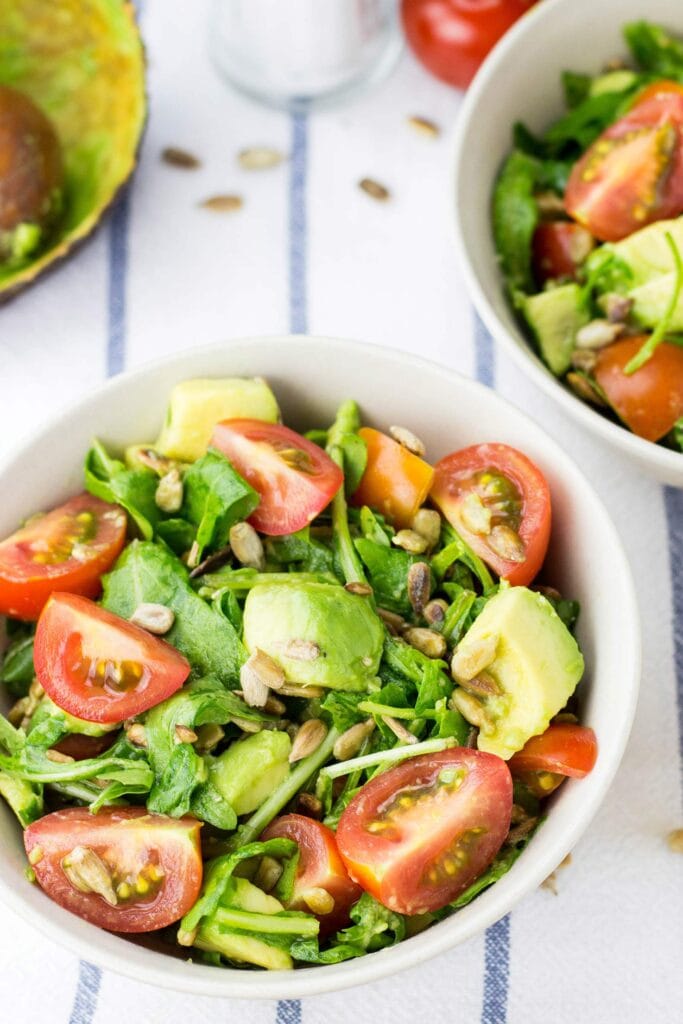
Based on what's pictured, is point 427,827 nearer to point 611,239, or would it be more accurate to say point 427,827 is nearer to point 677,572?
point 677,572

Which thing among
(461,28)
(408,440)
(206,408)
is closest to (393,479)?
(408,440)

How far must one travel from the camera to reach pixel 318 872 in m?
1.59

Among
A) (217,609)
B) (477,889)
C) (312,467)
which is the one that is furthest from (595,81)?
(477,889)

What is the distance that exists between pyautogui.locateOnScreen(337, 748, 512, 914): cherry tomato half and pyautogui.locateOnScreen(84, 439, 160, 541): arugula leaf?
0.53 m

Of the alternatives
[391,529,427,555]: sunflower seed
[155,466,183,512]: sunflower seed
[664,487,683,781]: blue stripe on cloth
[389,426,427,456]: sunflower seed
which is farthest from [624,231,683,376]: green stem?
[155,466,183,512]: sunflower seed

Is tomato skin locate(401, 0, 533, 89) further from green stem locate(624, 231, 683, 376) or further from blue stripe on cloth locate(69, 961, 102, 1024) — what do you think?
blue stripe on cloth locate(69, 961, 102, 1024)

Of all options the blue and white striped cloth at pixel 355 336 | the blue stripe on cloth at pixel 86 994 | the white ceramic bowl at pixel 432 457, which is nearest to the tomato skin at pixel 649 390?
the blue and white striped cloth at pixel 355 336

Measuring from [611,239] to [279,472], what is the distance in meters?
0.85

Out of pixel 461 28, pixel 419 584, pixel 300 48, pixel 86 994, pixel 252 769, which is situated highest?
pixel 461 28

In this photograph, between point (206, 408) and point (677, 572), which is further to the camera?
point (677, 572)

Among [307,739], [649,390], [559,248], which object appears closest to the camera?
[307,739]

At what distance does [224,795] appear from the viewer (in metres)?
1.59

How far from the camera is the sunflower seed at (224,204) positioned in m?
2.44

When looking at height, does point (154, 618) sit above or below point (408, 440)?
below
